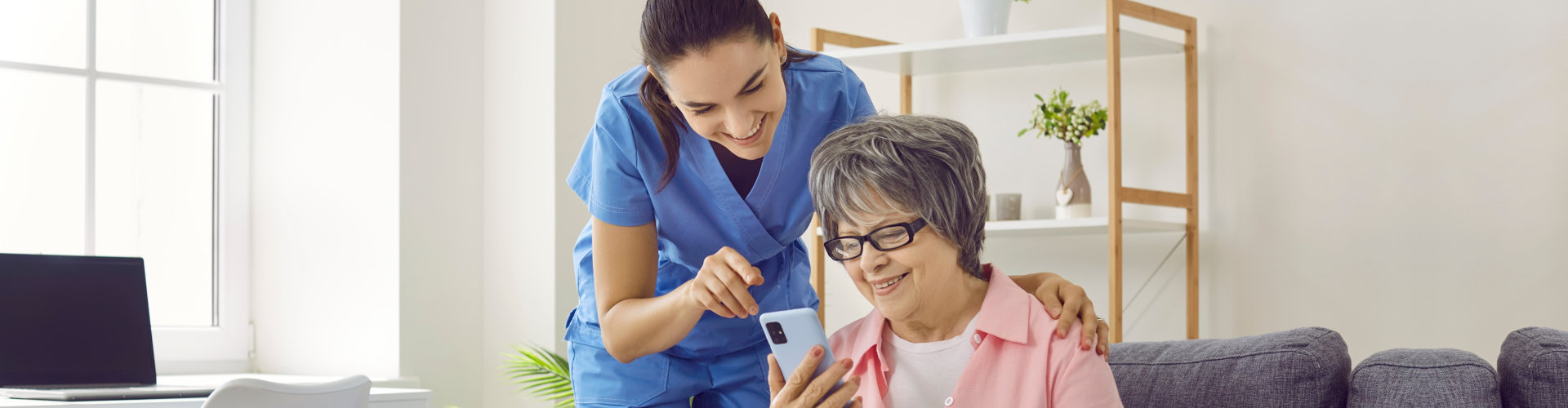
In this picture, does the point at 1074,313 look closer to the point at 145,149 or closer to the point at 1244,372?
the point at 1244,372

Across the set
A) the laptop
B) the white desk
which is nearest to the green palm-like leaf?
the white desk

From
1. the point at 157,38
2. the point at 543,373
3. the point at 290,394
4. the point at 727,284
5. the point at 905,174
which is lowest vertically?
the point at 543,373

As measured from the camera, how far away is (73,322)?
268cm

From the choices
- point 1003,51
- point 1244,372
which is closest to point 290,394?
point 1244,372

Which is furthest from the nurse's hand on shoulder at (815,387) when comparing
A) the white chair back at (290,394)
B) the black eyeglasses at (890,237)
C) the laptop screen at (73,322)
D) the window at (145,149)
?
the window at (145,149)

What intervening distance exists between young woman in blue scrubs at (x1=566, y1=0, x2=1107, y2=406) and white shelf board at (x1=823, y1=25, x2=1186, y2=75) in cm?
132

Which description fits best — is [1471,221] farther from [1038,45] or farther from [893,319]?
[893,319]

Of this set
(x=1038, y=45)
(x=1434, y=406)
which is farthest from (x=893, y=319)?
(x=1038, y=45)

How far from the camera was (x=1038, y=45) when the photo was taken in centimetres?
288

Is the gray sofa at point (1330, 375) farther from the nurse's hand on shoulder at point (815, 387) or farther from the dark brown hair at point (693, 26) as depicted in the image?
the dark brown hair at point (693, 26)

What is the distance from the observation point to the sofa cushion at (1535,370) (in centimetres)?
142

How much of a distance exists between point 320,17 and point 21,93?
2.45 feet

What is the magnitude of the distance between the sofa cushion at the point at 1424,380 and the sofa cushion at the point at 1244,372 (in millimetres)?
39

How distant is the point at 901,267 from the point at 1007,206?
167 cm
